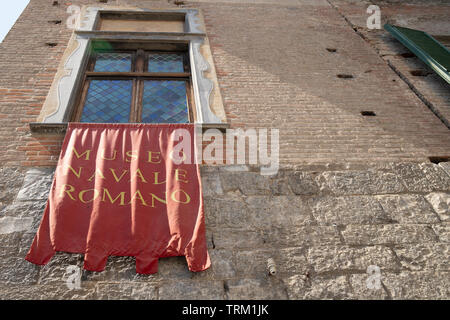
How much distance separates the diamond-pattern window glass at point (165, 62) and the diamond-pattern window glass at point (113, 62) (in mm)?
306

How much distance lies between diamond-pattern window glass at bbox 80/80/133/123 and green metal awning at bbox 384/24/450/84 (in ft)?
12.8

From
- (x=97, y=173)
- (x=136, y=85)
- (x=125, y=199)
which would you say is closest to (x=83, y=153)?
(x=97, y=173)

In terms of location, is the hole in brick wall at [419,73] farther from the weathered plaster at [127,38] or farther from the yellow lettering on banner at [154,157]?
the yellow lettering on banner at [154,157]

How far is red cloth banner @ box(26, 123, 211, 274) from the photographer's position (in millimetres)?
2863

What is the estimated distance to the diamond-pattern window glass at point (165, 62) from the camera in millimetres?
5191

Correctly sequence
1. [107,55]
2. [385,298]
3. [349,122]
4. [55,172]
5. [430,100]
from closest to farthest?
1. [385,298]
2. [55,172]
3. [349,122]
4. [430,100]
5. [107,55]

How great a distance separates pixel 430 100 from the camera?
15.8 ft

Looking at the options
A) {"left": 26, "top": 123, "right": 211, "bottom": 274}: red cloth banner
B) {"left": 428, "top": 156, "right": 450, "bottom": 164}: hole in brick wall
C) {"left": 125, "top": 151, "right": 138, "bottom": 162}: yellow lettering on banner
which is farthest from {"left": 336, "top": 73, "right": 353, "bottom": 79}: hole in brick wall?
{"left": 125, "top": 151, "right": 138, "bottom": 162}: yellow lettering on banner

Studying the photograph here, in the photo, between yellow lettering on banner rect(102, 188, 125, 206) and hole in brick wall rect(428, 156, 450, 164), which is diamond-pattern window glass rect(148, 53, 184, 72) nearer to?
yellow lettering on banner rect(102, 188, 125, 206)

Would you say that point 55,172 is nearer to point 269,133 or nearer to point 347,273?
point 269,133

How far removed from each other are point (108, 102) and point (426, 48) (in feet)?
14.5
